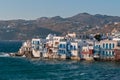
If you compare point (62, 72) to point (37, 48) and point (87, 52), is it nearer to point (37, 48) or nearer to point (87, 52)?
point (87, 52)

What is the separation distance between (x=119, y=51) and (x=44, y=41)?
23.8m

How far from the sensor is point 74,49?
104 m

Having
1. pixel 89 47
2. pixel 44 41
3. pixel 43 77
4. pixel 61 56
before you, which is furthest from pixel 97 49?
pixel 43 77

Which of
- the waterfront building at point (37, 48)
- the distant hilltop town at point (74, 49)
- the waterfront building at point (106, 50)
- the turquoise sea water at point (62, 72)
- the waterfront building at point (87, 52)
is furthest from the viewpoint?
the waterfront building at point (37, 48)

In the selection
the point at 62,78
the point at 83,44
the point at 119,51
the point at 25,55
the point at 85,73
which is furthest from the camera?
the point at 25,55

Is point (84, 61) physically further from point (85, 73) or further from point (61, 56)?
point (85, 73)

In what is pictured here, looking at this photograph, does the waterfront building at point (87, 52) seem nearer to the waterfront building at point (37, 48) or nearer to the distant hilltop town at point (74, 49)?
the distant hilltop town at point (74, 49)

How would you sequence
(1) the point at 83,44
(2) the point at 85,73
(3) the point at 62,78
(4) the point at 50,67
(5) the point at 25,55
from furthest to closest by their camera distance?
(5) the point at 25,55 < (1) the point at 83,44 < (4) the point at 50,67 < (2) the point at 85,73 < (3) the point at 62,78

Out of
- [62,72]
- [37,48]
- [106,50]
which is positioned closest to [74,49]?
[106,50]

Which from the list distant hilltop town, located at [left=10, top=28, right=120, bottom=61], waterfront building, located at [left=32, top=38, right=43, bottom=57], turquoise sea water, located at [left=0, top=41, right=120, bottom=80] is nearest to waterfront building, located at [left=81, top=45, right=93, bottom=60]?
distant hilltop town, located at [left=10, top=28, right=120, bottom=61]

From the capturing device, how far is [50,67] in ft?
274

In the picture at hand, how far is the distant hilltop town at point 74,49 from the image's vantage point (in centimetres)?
9912

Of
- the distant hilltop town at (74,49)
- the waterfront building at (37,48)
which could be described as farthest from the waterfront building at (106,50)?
the waterfront building at (37,48)

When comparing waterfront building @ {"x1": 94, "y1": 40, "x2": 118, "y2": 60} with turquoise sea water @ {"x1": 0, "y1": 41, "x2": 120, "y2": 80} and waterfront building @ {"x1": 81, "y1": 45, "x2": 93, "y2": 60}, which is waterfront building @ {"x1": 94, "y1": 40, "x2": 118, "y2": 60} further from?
turquoise sea water @ {"x1": 0, "y1": 41, "x2": 120, "y2": 80}
